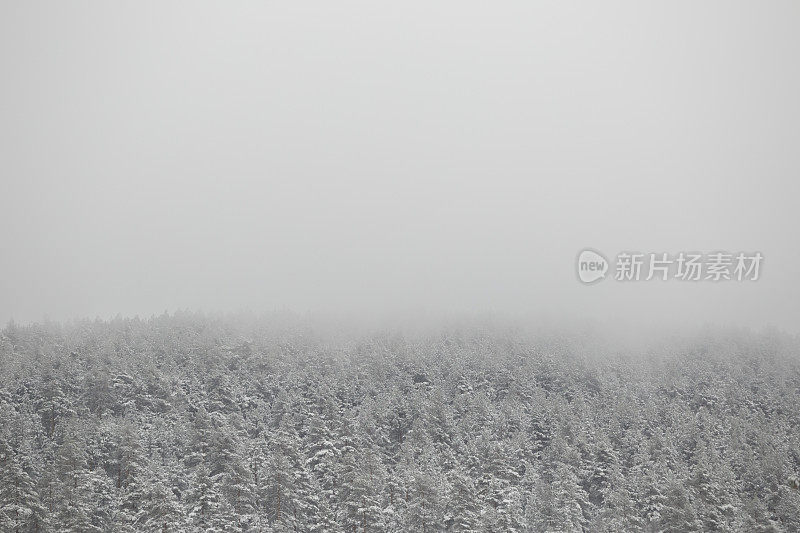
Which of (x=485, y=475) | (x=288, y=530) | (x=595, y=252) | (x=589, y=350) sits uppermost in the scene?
(x=595, y=252)

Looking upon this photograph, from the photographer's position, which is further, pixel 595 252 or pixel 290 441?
pixel 595 252

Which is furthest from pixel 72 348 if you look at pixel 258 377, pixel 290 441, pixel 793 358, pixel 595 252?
pixel 793 358

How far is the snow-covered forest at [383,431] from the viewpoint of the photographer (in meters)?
51.3

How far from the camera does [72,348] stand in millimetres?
95250

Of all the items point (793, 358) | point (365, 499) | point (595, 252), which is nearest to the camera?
point (365, 499)

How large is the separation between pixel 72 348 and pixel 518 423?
89.6 meters

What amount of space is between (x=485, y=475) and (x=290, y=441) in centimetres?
2567

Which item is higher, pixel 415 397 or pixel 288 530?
pixel 415 397

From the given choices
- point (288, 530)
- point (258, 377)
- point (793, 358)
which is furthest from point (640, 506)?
point (793, 358)

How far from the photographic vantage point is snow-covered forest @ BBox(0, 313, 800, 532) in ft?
168

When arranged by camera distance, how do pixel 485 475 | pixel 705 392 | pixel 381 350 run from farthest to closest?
pixel 381 350 → pixel 705 392 → pixel 485 475

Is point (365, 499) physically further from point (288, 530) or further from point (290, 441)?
point (290, 441)

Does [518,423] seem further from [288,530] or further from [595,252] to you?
[288,530]

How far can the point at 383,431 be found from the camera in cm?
8288
